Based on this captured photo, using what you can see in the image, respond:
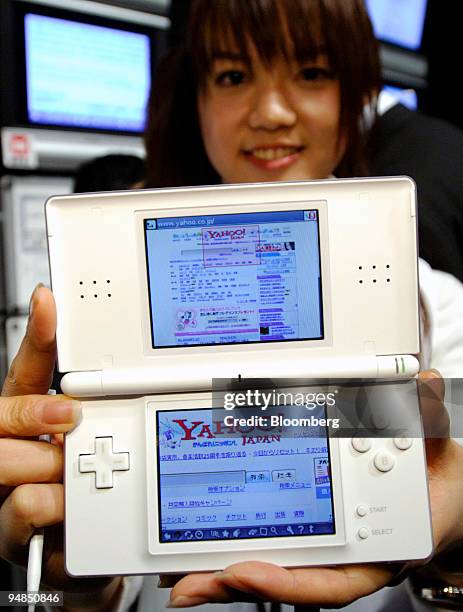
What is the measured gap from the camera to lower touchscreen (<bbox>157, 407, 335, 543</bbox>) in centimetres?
55

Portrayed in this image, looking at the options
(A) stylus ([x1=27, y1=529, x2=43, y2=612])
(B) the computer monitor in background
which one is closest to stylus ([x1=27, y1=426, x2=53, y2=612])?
(A) stylus ([x1=27, y1=529, x2=43, y2=612])

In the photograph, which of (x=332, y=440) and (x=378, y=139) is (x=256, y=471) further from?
(x=378, y=139)

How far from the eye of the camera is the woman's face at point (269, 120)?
86cm

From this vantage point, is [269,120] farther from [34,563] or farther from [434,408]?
[34,563]

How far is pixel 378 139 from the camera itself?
975 millimetres

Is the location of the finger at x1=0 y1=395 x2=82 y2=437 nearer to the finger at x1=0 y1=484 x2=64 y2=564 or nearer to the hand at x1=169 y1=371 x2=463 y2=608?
the finger at x1=0 y1=484 x2=64 y2=564

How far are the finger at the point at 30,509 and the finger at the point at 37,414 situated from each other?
5 centimetres

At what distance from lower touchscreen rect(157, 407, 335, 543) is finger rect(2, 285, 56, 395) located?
0.12m

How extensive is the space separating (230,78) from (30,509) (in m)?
0.62

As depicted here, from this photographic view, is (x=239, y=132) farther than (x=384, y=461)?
Yes

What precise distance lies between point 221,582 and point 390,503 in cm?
15

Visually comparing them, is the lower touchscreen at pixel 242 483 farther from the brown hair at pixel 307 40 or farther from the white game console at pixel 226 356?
the brown hair at pixel 307 40

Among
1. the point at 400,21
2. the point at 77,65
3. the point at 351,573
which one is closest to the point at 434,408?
the point at 351,573

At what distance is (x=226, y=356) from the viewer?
562 millimetres
